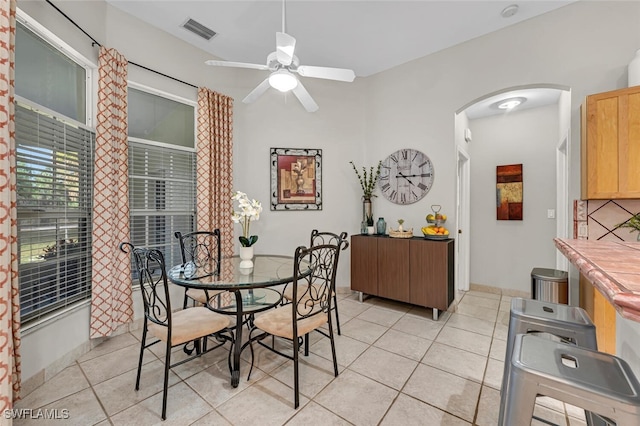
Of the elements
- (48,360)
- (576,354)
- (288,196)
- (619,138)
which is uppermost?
(619,138)

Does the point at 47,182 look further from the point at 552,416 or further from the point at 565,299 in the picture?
the point at 565,299

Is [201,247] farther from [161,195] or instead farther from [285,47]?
[285,47]

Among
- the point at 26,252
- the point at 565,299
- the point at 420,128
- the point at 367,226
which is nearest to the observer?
the point at 26,252

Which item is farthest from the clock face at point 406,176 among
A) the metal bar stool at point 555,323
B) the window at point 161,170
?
the window at point 161,170

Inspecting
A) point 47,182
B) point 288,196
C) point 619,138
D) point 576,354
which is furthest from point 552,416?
point 47,182

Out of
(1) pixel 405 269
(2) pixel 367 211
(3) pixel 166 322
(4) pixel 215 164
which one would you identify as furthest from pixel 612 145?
(4) pixel 215 164

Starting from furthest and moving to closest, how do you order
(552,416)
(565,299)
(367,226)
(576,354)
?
1. (367,226)
2. (565,299)
3. (552,416)
4. (576,354)

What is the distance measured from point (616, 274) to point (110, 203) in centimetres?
333

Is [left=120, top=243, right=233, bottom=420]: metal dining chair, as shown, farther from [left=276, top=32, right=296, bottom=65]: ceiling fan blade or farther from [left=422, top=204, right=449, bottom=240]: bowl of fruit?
[left=422, top=204, right=449, bottom=240]: bowl of fruit

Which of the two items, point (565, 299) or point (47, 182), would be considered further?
point (565, 299)

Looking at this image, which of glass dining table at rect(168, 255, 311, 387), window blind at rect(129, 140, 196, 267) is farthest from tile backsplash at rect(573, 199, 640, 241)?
window blind at rect(129, 140, 196, 267)

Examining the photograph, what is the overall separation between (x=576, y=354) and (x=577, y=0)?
3306mm

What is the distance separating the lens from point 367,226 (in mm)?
3781

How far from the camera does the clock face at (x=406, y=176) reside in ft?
11.4
